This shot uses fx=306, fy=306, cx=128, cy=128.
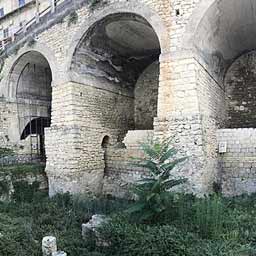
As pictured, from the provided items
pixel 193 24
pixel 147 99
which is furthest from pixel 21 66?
pixel 193 24

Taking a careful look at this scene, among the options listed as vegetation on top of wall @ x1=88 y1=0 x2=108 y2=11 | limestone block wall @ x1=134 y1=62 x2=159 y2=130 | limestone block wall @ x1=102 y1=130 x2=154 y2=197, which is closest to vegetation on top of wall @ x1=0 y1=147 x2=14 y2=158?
limestone block wall @ x1=102 y1=130 x2=154 y2=197

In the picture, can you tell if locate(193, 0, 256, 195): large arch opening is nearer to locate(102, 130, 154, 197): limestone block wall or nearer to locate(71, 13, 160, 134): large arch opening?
locate(71, 13, 160, 134): large arch opening

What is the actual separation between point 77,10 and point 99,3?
1.18m

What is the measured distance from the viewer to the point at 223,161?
1014cm

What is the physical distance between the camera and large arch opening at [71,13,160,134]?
1162 centimetres

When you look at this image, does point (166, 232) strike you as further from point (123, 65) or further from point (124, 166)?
point (123, 65)

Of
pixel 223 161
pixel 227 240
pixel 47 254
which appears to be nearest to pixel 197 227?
pixel 227 240

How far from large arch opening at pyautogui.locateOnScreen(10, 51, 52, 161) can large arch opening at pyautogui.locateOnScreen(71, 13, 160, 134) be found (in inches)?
146

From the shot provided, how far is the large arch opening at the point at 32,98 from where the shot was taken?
15406 millimetres

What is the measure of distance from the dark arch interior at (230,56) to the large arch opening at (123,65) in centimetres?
226

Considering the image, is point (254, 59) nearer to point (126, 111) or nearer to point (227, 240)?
point (126, 111)

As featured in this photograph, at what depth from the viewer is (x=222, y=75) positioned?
45.0ft

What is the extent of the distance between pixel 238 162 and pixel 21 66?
11.2m

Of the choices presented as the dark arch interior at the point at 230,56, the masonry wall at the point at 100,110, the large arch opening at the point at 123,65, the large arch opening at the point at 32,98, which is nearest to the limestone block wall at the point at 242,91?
the dark arch interior at the point at 230,56
